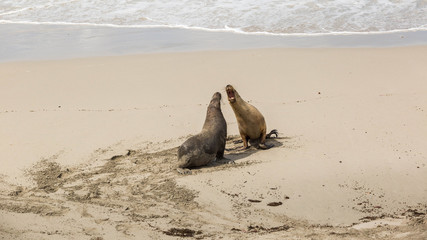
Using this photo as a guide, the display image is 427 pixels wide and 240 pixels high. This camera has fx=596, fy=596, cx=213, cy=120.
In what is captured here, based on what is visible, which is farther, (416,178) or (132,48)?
(132,48)

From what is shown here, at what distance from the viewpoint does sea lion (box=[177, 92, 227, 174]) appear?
6.15 m

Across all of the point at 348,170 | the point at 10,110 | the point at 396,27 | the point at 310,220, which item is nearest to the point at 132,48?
the point at 10,110

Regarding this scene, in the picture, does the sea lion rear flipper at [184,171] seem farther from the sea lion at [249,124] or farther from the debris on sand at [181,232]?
the debris on sand at [181,232]

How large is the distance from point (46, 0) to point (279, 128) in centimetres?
1224

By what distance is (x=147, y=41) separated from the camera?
41.8 feet

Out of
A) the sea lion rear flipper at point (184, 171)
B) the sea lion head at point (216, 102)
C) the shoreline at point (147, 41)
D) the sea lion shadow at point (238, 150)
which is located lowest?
the sea lion shadow at point (238, 150)

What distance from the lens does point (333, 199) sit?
17.2 ft

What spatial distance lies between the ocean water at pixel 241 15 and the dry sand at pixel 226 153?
9.45ft

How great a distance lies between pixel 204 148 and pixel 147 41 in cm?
694

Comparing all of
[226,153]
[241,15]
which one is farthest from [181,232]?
[241,15]

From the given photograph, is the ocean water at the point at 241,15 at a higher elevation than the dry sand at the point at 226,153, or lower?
higher

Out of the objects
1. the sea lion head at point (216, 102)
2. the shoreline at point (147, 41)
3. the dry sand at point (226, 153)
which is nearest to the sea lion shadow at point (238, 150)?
the dry sand at point (226, 153)

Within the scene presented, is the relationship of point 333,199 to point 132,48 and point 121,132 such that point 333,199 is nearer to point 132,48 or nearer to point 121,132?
point 121,132

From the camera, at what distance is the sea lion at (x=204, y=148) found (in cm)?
615
